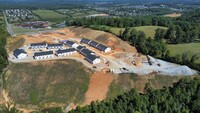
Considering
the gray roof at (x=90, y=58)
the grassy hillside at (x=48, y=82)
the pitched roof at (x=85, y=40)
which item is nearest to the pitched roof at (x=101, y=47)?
the pitched roof at (x=85, y=40)

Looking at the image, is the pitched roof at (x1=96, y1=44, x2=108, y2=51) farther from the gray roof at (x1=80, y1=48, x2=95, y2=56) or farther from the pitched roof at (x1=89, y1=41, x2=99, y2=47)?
the gray roof at (x1=80, y1=48, x2=95, y2=56)

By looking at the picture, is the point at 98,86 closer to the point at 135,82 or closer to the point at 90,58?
the point at 135,82

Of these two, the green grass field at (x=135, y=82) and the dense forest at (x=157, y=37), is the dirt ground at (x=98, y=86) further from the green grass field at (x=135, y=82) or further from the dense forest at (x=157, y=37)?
the dense forest at (x=157, y=37)

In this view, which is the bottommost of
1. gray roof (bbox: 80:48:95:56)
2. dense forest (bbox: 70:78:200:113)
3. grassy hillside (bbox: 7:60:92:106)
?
grassy hillside (bbox: 7:60:92:106)

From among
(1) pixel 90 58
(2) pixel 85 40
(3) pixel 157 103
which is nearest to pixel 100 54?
(1) pixel 90 58

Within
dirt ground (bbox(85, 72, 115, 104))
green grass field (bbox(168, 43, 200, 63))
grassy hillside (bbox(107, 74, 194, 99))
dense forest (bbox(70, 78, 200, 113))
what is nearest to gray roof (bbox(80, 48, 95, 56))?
dirt ground (bbox(85, 72, 115, 104))
